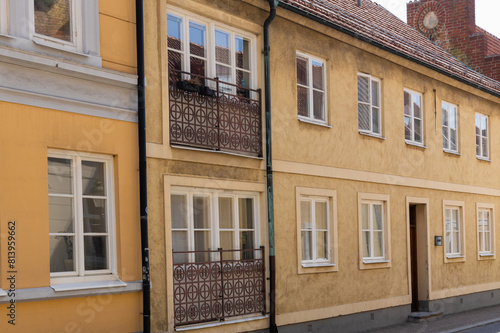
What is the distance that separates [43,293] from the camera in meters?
9.05

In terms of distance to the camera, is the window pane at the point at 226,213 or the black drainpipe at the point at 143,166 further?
the window pane at the point at 226,213

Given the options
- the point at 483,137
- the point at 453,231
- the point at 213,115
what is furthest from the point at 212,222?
the point at 483,137

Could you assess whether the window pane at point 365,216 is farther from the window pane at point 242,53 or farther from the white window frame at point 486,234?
the white window frame at point 486,234

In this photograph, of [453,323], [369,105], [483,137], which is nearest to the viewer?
[369,105]

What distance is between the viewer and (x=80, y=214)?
32.1 feet

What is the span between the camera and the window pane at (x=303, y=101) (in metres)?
14.6

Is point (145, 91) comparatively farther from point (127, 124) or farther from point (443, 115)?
point (443, 115)

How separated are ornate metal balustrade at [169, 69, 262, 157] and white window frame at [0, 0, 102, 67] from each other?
5.46 feet

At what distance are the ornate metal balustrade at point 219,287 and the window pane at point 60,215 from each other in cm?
215

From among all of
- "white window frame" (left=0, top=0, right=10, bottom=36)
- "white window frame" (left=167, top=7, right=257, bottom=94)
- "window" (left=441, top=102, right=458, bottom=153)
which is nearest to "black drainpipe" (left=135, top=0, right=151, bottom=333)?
"white window frame" (left=167, top=7, right=257, bottom=94)

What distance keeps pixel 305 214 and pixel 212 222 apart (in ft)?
9.65

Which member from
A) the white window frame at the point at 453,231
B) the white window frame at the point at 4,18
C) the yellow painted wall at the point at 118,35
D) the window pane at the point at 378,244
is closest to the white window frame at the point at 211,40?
the yellow painted wall at the point at 118,35

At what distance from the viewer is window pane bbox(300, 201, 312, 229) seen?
14.5 m

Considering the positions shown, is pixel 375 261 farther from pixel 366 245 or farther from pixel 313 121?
pixel 313 121
